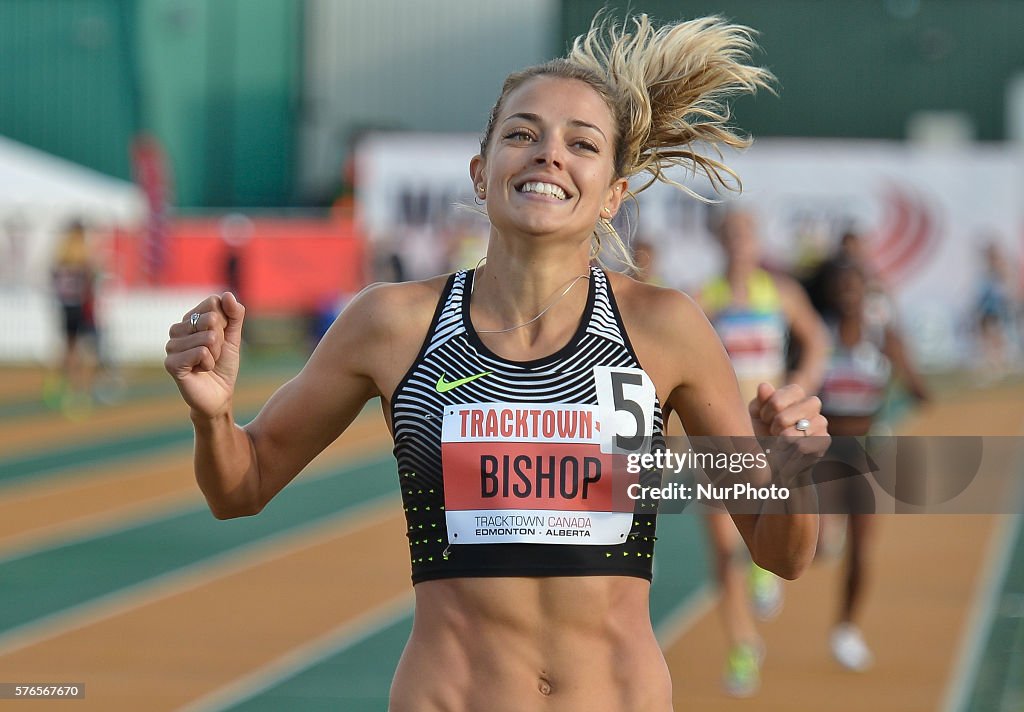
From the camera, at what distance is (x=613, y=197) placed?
10.0 ft

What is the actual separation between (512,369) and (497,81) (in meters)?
35.2

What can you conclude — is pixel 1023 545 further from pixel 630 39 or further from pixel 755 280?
pixel 630 39

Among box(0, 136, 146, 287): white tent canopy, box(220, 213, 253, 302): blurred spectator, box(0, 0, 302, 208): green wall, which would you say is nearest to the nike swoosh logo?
box(220, 213, 253, 302): blurred spectator

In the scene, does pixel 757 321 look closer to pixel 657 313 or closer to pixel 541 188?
pixel 657 313

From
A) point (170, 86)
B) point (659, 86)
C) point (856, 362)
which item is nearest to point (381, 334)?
point (659, 86)

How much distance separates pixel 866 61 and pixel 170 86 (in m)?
14.9

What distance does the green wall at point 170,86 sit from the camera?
34.9 m

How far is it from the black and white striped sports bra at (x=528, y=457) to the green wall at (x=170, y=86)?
33594mm

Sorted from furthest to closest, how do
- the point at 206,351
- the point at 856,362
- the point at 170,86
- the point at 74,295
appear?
the point at 170,86, the point at 74,295, the point at 856,362, the point at 206,351

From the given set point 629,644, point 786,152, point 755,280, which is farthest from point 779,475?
point 786,152

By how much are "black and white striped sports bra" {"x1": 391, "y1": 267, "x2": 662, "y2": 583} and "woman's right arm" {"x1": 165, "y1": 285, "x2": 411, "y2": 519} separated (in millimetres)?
123

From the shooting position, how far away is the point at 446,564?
2852mm

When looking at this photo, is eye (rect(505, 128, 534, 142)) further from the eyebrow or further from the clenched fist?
the clenched fist

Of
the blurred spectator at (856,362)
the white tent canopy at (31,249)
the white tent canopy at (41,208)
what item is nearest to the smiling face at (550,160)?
the blurred spectator at (856,362)
